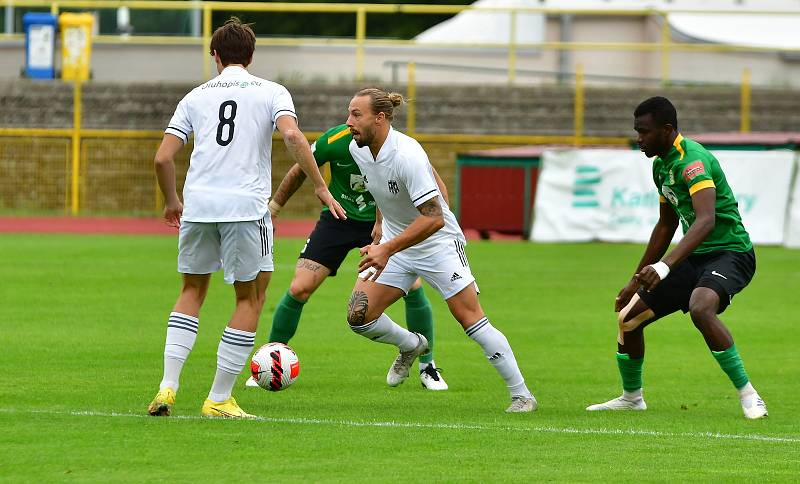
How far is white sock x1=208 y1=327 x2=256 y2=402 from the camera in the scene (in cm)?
828

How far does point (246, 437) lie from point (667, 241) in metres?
2.98

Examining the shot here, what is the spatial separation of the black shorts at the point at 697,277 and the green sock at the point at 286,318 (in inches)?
106

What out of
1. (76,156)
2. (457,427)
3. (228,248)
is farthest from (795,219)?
(228,248)

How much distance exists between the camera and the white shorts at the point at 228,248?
8281 millimetres

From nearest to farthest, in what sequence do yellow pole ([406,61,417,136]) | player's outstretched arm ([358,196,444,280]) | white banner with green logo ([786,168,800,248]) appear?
player's outstretched arm ([358,196,444,280]) → white banner with green logo ([786,168,800,248]) → yellow pole ([406,61,417,136])

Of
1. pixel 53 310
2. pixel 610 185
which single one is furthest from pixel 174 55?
pixel 53 310

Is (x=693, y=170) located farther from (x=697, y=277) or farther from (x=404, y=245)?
(x=404, y=245)

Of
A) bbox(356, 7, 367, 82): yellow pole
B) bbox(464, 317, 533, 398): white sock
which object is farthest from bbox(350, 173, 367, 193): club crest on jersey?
bbox(356, 7, 367, 82): yellow pole

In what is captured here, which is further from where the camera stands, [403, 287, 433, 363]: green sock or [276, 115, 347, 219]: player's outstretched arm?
[403, 287, 433, 363]: green sock

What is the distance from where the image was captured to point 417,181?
8.52 meters

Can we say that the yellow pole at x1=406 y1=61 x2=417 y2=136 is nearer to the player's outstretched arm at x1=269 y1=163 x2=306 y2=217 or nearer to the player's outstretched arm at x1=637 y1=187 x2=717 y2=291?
the player's outstretched arm at x1=269 y1=163 x2=306 y2=217

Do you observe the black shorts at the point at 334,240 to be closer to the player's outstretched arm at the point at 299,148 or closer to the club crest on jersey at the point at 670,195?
the player's outstretched arm at the point at 299,148

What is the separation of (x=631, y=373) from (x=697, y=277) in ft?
2.39

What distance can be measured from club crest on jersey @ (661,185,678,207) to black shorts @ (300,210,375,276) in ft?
8.91
